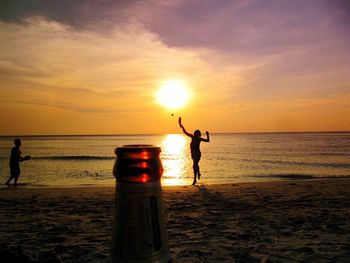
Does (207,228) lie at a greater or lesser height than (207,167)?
greater

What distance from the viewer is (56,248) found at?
4.99m

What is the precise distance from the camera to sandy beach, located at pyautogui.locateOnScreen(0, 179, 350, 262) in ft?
14.8

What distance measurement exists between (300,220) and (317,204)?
100 inches

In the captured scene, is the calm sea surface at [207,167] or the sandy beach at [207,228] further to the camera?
the calm sea surface at [207,167]

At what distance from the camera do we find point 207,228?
632 cm

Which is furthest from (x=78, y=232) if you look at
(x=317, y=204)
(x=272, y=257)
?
(x=317, y=204)

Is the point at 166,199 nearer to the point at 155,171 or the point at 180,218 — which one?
the point at 180,218

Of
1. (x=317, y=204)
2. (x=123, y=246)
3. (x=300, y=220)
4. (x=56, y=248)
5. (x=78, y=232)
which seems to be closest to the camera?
(x=123, y=246)

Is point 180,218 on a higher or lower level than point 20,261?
lower

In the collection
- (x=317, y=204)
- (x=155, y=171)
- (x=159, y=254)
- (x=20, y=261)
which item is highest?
(x=155, y=171)

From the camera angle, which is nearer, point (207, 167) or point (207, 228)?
point (207, 228)

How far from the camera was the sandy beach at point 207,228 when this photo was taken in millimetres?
4496

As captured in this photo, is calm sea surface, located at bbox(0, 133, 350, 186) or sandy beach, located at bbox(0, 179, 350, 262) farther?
calm sea surface, located at bbox(0, 133, 350, 186)

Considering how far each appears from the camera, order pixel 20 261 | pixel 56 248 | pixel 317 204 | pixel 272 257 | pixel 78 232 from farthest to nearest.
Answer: pixel 317 204
pixel 78 232
pixel 56 248
pixel 272 257
pixel 20 261
